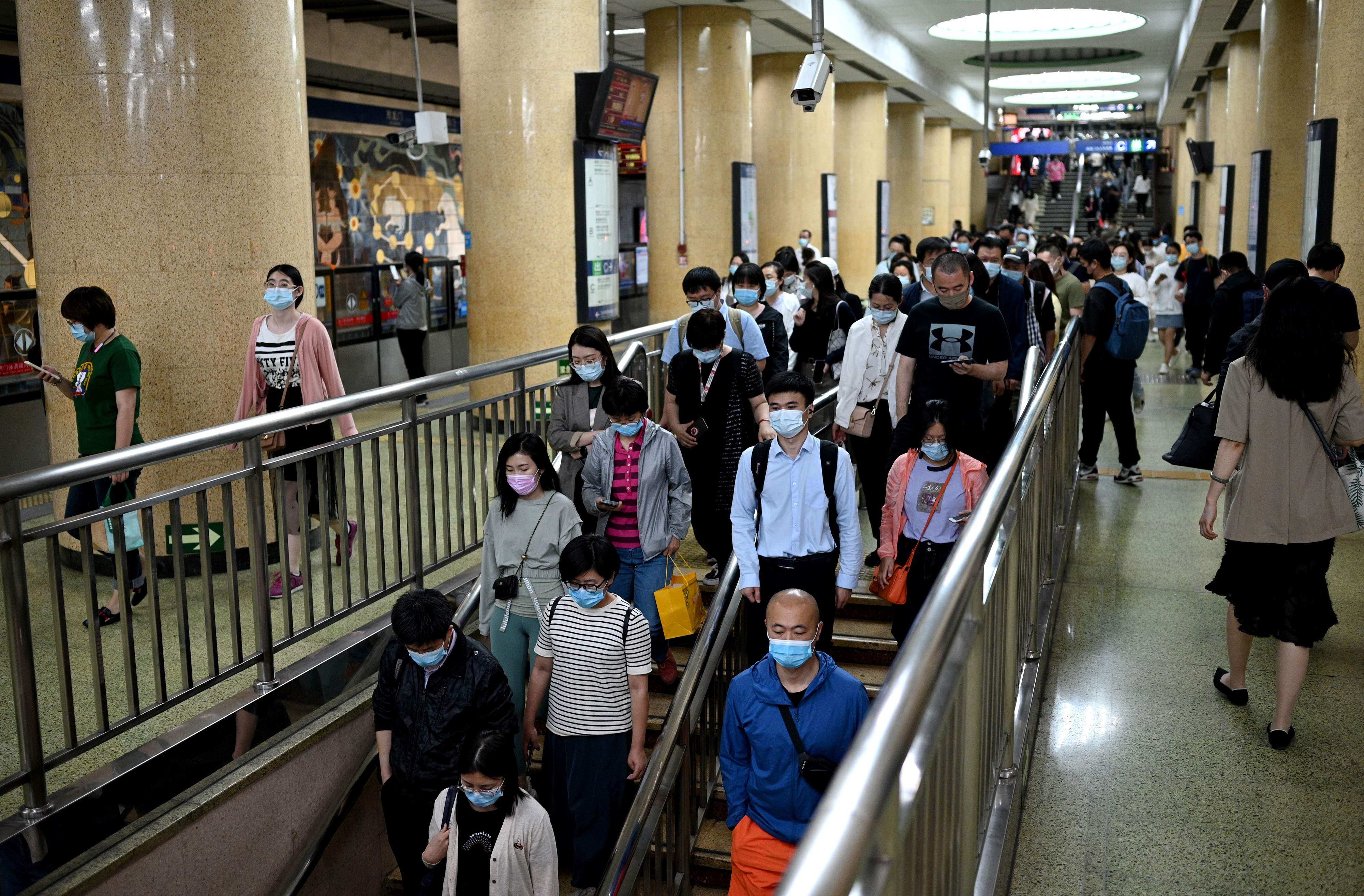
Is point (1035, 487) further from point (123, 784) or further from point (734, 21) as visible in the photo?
point (734, 21)

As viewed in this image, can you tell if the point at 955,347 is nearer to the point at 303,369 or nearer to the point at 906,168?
the point at 303,369

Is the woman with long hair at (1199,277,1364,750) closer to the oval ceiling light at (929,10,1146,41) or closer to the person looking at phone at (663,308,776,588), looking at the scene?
the person looking at phone at (663,308,776,588)

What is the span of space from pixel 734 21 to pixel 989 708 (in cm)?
1414

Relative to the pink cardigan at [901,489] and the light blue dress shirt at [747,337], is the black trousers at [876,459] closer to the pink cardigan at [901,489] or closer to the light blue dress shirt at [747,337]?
the light blue dress shirt at [747,337]

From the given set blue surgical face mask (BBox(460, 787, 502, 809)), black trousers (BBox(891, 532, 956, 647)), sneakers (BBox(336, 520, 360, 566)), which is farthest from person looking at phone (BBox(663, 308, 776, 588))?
blue surgical face mask (BBox(460, 787, 502, 809))

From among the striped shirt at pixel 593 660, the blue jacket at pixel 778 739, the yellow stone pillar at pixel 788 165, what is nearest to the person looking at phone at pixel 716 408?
the striped shirt at pixel 593 660

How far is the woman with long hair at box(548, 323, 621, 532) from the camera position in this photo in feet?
20.3

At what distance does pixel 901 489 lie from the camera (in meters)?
5.20

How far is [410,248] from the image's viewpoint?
792 inches

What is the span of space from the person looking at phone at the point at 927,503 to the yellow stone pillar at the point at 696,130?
11144 millimetres

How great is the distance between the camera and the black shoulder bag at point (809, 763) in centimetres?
346

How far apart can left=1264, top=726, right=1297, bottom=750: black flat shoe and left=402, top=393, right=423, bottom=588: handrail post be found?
153 inches

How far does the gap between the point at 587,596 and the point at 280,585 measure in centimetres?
207

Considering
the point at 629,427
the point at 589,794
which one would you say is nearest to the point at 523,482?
the point at 629,427
